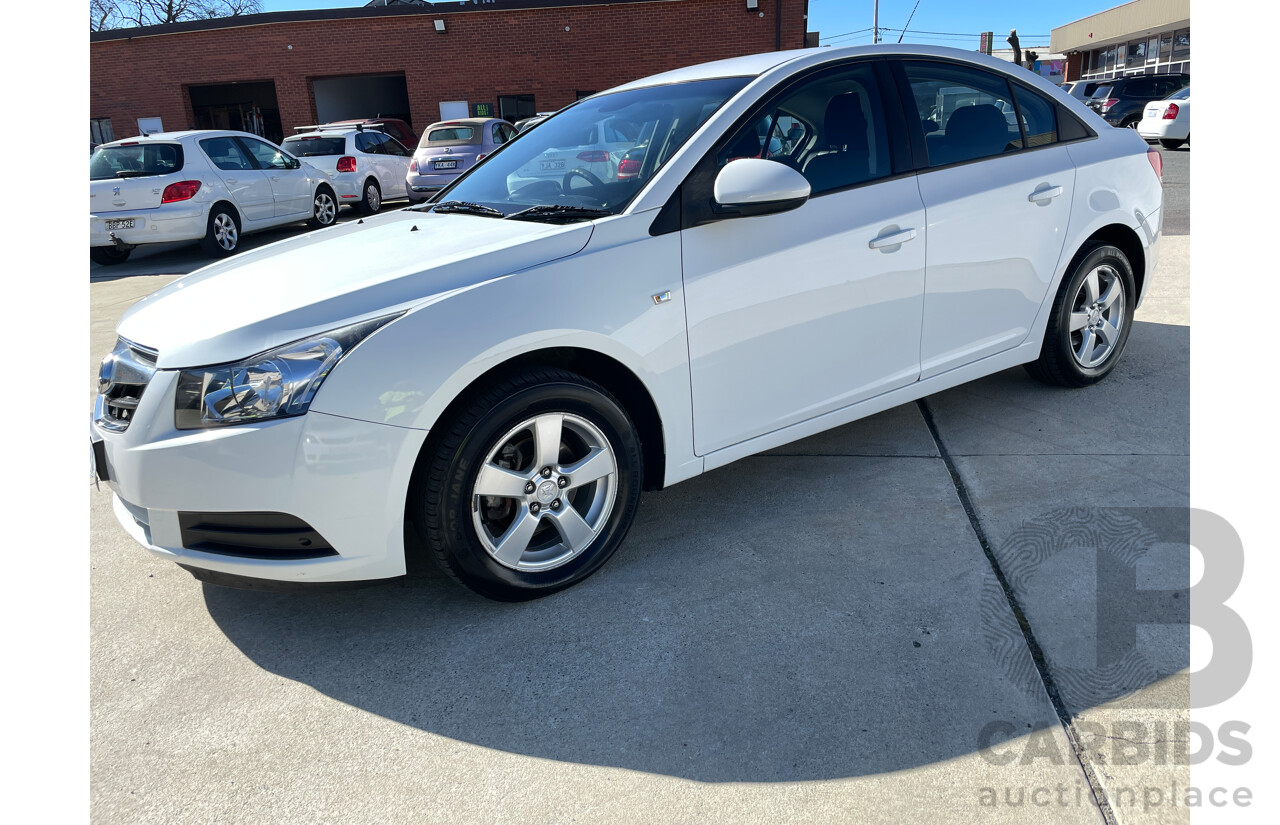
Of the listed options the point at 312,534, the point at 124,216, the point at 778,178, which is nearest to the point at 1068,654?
the point at 778,178

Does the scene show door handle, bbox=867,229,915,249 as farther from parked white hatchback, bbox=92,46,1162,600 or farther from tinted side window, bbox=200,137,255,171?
tinted side window, bbox=200,137,255,171

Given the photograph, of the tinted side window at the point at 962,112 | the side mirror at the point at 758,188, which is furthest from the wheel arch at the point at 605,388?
the tinted side window at the point at 962,112

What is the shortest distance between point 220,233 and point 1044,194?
10222 mm

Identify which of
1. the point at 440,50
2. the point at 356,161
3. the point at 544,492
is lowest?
the point at 544,492

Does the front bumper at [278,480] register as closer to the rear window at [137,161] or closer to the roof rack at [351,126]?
the rear window at [137,161]

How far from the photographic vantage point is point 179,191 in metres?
10.5

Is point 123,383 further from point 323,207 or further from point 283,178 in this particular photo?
point 323,207

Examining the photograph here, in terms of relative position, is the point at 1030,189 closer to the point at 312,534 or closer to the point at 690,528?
the point at 690,528

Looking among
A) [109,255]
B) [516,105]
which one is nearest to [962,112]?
[109,255]

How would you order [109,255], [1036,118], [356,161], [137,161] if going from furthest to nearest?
[356,161] → [109,255] → [137,161] → [1036,118]

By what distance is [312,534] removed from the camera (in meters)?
2.50

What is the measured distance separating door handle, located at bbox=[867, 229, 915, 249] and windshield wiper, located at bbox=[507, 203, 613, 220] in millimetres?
1084

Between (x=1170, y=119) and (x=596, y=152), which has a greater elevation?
(x=1170, y=119)

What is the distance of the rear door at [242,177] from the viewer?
11.1 meters
